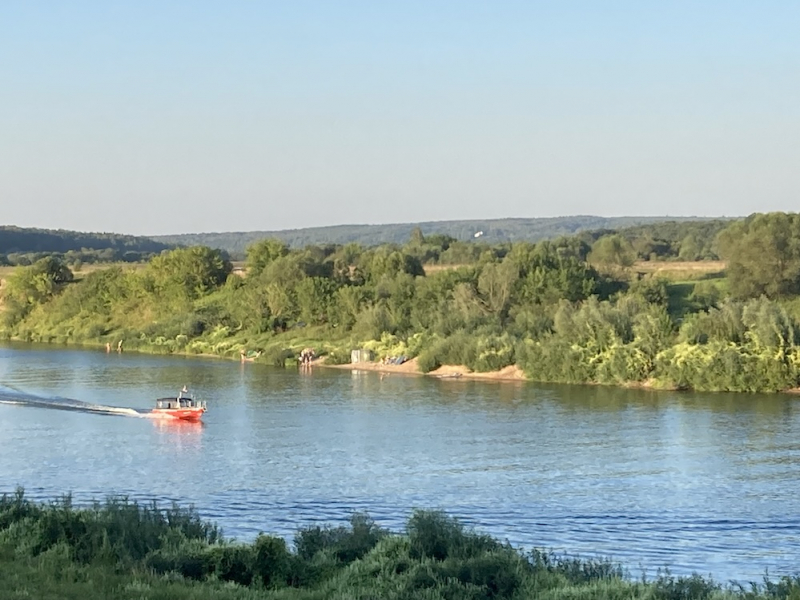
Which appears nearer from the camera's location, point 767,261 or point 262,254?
point 767,261

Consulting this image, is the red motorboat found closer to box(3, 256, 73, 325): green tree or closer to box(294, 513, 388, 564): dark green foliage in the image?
box(294, 513, 388, 564): dark green foliage

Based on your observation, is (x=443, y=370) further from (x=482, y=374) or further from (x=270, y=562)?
(x=270, y=562)

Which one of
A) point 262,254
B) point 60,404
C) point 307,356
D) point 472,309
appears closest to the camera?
point 60,404

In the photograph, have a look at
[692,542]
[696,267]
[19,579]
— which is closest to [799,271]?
[696,267]

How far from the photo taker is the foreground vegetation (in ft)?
43.6

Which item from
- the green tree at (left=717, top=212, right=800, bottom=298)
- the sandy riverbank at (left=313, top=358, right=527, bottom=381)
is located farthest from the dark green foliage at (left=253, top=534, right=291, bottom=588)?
the green tree at (left=717, top=212, right=800, bottom=298)

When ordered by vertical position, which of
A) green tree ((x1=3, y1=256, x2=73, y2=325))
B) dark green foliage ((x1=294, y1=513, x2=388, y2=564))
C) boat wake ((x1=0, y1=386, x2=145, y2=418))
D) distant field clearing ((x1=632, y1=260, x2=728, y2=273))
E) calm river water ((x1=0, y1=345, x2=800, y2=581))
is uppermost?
distant field clearing ((x1=632, y1=260, x2=728, y2=273))

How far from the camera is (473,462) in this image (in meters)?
31.8

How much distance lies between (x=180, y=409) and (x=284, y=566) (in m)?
26.9

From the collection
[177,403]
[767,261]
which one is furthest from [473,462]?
[767,261]

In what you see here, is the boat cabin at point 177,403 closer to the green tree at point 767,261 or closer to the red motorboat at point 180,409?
the red motorboat at point 180,409

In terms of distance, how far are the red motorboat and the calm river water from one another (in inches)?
24.6

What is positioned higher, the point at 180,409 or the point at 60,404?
the point at 180,409

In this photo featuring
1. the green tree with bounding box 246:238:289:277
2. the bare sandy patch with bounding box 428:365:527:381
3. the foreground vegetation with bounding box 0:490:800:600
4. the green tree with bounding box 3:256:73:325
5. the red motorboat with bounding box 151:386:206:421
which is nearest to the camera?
the foreground vegetation with bounding box 0:490:800:600
